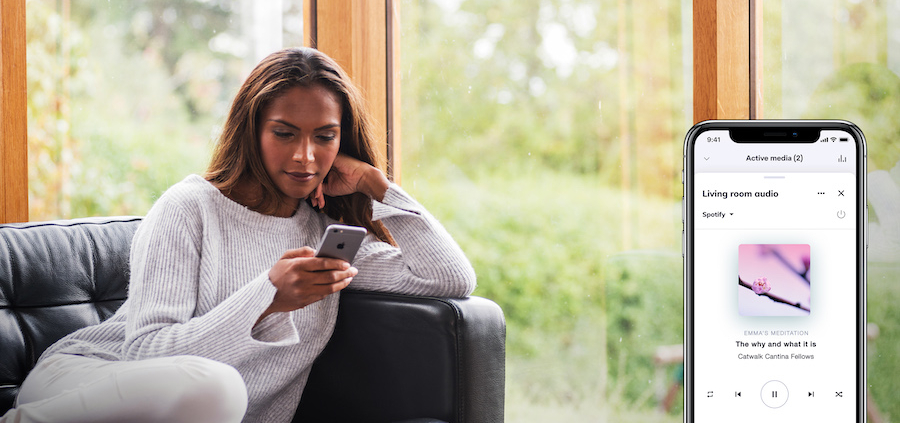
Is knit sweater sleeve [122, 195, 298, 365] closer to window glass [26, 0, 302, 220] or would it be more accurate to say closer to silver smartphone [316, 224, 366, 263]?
silver smartphone [316, 224, 366, 263]

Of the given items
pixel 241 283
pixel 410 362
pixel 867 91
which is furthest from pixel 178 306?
pixel 867 91

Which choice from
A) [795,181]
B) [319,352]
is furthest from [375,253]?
[795,181]

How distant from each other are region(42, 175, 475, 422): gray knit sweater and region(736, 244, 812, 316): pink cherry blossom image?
55 cm

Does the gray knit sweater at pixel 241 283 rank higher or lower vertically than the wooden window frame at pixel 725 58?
lower

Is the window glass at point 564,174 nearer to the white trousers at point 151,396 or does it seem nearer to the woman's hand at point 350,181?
the woman's hand at point 350,181

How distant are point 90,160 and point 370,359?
109cm

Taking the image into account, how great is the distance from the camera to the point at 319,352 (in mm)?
1278

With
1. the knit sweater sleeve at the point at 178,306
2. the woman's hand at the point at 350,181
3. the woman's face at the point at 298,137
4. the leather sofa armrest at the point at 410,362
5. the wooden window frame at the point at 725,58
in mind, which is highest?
the wooden window frame at the point at 725,58

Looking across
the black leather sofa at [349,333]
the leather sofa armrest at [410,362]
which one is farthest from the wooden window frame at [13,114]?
the leather sofa armrest at [410,362]

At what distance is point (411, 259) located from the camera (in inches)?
52.1

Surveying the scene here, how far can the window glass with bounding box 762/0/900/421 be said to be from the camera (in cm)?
125

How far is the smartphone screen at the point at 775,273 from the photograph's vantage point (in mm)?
843

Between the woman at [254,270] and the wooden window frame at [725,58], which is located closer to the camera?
the woman at [254,270]

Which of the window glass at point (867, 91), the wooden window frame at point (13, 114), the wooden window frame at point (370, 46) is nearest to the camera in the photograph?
the window glass at point (867, 91)
